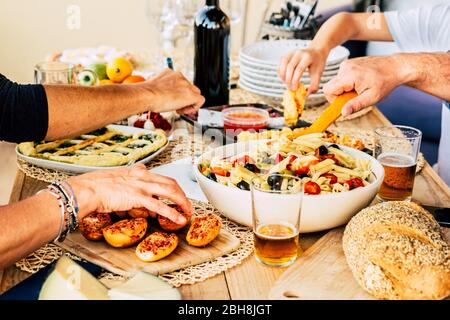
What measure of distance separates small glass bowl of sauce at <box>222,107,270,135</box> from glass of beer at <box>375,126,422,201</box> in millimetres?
446

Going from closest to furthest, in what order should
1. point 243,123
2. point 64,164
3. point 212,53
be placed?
point 64,164
point 243,123
point 212,53

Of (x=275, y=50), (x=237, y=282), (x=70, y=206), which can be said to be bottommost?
(x=237, y=282)

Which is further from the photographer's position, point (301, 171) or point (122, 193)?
point (301, 171)

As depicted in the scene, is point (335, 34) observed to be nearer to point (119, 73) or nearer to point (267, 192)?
point (119, 73)

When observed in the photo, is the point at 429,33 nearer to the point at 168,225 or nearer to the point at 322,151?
the point at 322,151

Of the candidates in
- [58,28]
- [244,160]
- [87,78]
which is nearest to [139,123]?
[87,78]

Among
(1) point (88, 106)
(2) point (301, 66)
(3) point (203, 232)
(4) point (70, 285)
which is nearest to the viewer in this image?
(4) point (70, 285)

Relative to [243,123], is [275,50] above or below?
above

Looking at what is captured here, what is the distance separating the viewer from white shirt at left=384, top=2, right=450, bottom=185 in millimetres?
2146

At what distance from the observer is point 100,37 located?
4352 mm

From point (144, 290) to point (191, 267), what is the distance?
0.17m

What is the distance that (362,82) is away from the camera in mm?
1572
